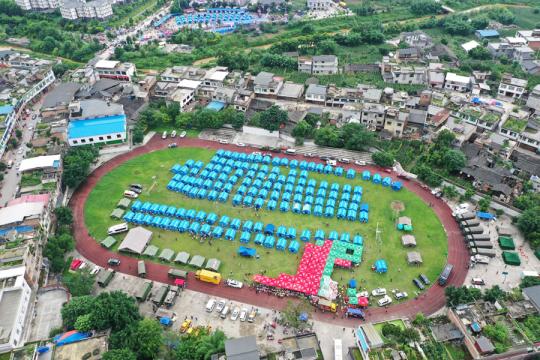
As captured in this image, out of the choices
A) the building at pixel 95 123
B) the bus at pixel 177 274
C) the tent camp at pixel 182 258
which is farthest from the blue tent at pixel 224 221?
the building at pixel 95 123

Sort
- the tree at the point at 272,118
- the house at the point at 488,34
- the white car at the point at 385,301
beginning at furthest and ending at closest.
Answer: the house at the point at 488,34
the tree at the point at 272,118
the white car at the point at 385,301

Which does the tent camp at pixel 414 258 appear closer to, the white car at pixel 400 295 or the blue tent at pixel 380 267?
the blue tent at pixel 380 267

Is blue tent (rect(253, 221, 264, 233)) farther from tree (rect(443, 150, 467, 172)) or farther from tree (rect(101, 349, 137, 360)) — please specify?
tree (rect(443, 150, 467, 172))

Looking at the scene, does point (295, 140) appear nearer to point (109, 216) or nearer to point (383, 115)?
point (383, 115)

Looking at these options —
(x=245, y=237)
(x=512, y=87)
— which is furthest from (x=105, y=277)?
(x=512, y=87)

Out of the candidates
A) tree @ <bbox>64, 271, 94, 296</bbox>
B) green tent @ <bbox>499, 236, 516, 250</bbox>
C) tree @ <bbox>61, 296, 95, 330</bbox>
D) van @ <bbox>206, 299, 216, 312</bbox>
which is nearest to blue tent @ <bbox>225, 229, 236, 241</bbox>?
van @ <bbox>206, 299, 216, 312</bbox>

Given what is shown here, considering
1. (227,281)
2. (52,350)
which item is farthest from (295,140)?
(52,350)
